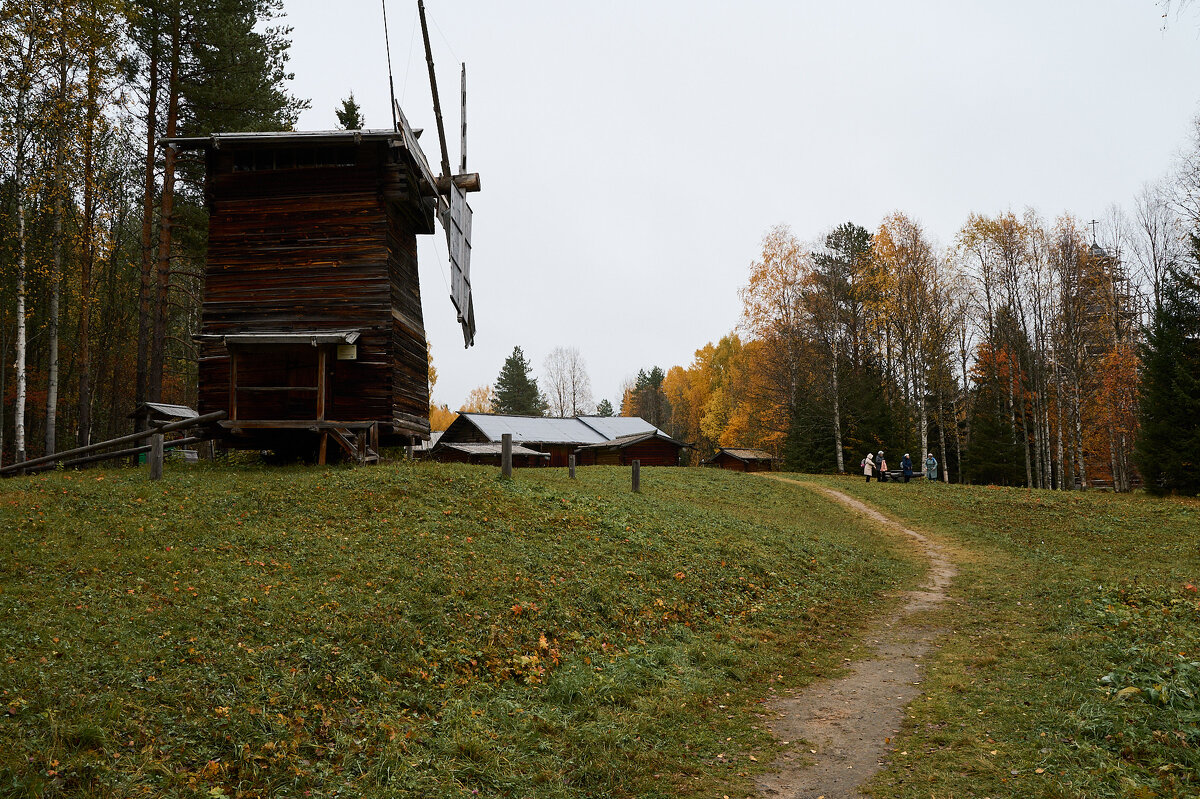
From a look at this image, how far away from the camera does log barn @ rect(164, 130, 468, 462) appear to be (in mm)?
20266

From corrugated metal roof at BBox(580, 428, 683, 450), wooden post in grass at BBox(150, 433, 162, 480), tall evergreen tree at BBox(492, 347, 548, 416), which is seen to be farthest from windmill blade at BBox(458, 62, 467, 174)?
tall evergreen tree at BBox(492, 347, 548, 416)

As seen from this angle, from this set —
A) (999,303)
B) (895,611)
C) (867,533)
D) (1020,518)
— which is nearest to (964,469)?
(999,303)

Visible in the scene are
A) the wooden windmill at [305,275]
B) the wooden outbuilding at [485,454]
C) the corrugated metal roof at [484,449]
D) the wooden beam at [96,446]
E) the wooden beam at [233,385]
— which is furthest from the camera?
the wooden outbuilding at [485,454]

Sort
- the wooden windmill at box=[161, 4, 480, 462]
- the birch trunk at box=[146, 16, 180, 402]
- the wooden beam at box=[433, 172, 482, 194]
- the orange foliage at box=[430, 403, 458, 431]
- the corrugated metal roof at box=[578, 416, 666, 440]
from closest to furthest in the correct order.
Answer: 1. the wooden windmill at box=[161, 4, 480, 462]
2. the birch trunk at box=[146, 16, 180, 402]
3. the wooden beam at box=[433, 172, 482, 194]
4. the corrugated metal roof at box=[578, 416, 666, 440]
5. the orange foliage at box=[430, 403, 458, 431]

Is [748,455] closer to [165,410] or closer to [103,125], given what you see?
[165,410]

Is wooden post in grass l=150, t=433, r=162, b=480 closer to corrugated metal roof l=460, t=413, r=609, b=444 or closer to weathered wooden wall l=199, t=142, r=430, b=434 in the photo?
weathered wooden wall l=199, t=142, r=430, b=434

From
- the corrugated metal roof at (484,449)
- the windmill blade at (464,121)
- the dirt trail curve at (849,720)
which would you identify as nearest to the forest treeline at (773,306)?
the windmill blade at (464,121)

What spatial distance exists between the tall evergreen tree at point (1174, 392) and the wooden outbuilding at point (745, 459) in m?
21.8

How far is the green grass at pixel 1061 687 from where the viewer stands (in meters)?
5.45

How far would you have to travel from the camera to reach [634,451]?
48906 mm

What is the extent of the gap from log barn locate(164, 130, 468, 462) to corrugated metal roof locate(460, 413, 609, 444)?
22733 mm

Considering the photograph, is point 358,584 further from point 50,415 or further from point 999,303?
point 999,303

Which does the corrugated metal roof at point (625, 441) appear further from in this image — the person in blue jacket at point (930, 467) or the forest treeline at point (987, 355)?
the person in blue jacket at point (930, 467)

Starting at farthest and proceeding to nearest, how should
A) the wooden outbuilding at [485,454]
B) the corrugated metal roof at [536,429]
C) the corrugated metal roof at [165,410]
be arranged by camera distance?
the corrugated metal roof at [536,429]
the wooden outbuilding at [485,454]
the corrugated metal roof at [165,410]
